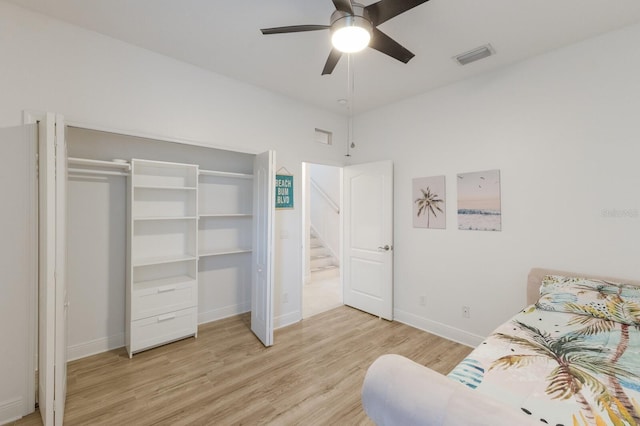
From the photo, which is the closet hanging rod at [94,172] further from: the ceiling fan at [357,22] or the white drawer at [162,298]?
the ceiling fan at [357,22]

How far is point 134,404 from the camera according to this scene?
2059mm

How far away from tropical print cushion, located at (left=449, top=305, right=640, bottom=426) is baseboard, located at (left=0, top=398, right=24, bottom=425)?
2958 millimetres

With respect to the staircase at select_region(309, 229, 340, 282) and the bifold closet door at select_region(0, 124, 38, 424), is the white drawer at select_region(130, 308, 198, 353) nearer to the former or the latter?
the bifold closet door at select_region(0, 124, 38, 424)

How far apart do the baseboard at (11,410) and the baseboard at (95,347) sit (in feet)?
2.25

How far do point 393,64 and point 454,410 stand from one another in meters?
2.88

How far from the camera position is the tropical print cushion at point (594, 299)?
5.88 ft

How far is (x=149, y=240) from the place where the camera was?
3.07 m

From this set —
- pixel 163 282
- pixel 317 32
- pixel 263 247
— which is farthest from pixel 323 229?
pixel 317 32

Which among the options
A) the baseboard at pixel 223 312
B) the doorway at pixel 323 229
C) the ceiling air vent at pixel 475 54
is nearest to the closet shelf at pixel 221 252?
the baseboard at pixel 223 312

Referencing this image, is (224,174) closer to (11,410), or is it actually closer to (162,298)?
(162,298)

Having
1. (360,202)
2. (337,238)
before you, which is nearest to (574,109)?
(360,202)

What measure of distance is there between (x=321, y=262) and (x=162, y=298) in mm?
4041

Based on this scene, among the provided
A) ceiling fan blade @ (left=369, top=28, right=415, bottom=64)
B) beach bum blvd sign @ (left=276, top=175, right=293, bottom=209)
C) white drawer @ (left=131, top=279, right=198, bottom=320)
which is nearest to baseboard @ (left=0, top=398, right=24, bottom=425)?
white drawer @ (left=131, top=279, right=198, bottom=320)

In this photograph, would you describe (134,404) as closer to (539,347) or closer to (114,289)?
(114,289)
